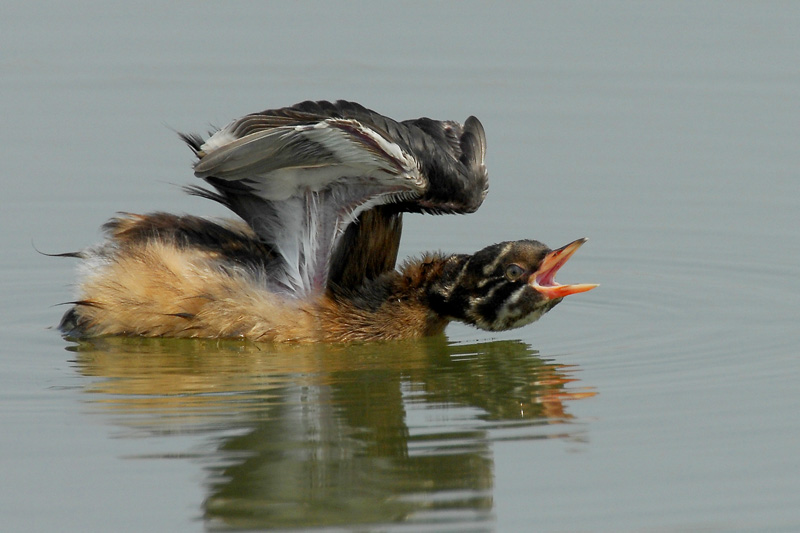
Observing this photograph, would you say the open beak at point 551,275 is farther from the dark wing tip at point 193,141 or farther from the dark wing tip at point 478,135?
the dark wing tip at point 193,141

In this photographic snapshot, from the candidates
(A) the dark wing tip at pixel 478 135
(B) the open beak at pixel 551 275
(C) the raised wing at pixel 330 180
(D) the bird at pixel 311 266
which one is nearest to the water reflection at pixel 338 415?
(D) the bird at pixel 311 266

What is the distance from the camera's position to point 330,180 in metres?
10.4

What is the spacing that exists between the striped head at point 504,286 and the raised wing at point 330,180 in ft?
1.47

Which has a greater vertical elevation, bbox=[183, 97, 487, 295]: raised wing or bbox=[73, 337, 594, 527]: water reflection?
bbox=[183, 97, 487, 295]: raised wing

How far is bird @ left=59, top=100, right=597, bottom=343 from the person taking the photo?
10.5m

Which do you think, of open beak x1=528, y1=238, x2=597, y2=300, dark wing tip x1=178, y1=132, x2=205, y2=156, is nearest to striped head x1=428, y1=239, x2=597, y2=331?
open beak x1=528, y1=238, x2=597, y2=300

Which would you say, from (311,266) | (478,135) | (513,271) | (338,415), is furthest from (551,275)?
(338,415)

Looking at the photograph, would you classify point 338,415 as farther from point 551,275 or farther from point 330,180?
point 551,275

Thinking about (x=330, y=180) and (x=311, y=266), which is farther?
(x=311, y=266)

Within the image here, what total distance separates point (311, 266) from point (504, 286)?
1346mm

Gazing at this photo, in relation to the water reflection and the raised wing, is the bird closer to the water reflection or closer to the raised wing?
the raised wing

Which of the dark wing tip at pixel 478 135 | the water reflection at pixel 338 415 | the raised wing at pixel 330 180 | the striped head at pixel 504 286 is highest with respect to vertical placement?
the dark wing tip at pixel 478 135

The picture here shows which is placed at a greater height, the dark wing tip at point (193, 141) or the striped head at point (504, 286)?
the dark wing tip at point (193, 141)

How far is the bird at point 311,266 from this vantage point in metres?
10.5
